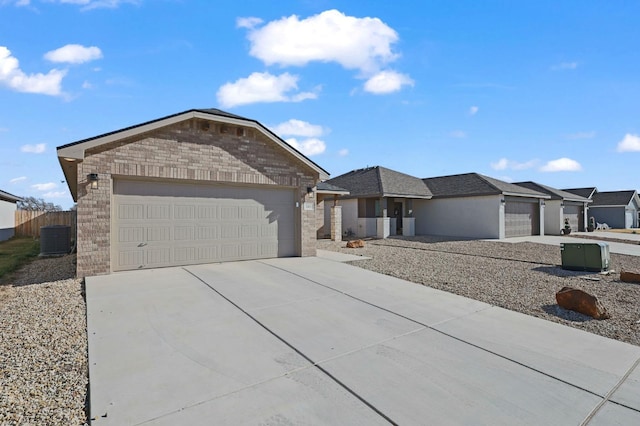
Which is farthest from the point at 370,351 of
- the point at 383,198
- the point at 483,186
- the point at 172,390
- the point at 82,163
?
the point at 483,186

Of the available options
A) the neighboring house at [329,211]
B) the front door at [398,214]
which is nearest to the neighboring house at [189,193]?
the neighboring house at [329,211]

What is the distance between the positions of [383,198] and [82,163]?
16445mm

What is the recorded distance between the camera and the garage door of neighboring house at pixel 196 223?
877 centimetres

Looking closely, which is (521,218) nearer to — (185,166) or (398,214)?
Answer: (398,214)

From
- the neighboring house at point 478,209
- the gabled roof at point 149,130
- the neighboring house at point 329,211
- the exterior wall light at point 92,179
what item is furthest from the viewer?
the neighboring house at point 478,209

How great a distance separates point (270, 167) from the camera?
10.9 meters

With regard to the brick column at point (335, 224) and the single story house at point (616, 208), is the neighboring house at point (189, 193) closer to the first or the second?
the brick column at point (335, 224)

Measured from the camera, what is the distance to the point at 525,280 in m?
8.55

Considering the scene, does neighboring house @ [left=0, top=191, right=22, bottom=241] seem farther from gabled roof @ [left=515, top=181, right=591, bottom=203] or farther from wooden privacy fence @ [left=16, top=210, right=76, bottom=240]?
gabled roof @ [left=515, top=181, right=591, bottom=203]

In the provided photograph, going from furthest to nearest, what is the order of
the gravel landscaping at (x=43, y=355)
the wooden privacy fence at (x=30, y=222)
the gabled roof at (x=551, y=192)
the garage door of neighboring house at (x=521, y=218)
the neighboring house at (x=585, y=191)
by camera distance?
the neighboring house at (x=585, y=191)
the gabled roof at (x=551, y=192)
the wooden privacy fence at (x=30, y=222)
the garage door of neighboring house at (x=521, y=218)
the gravel landscaping at (x=43, y=355)

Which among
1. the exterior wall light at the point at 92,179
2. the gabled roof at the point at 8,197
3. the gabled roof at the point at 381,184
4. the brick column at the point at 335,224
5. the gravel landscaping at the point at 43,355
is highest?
the gabled roof at the point at 381,184

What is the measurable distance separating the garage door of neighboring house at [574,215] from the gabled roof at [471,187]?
5432mm

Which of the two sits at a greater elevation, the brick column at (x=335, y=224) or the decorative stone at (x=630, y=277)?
the brick column at (x=335, y=224)

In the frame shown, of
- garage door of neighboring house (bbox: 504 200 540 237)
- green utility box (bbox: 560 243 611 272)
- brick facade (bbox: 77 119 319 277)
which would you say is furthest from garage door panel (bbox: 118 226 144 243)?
garage door of neighboring house (bbox: 504 200 540 237)
